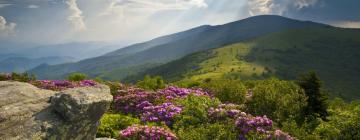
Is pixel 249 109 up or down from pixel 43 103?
down

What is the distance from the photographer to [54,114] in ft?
41.3

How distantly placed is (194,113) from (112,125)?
5.08 m

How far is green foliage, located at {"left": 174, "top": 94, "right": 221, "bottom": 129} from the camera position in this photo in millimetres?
19172

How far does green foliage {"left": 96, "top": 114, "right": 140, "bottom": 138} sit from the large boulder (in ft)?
15.5

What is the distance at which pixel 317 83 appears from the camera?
28.6 meters

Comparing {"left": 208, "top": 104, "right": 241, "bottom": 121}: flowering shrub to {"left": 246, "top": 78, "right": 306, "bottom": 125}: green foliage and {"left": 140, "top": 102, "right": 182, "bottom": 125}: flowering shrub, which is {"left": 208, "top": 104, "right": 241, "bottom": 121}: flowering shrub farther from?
{"left": 246, "top": 78, "right": 306, "bottom": 125}: green foliage

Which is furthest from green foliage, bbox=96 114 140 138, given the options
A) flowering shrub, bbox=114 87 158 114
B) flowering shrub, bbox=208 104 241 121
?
flowering shrub, bbox=208 104 241 121

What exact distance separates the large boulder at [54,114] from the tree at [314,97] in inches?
767

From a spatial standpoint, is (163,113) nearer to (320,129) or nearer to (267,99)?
(267,99)

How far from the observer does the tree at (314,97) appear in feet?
89.0

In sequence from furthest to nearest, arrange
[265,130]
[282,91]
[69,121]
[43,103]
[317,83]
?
[317,83] < [282,91] < [265,130] < [43,103] < [69,121]

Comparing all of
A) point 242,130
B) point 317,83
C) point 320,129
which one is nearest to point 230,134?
point 242,130

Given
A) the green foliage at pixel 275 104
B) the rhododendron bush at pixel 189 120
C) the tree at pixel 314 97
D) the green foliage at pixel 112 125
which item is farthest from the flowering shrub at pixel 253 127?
the tree at pixel 314 97

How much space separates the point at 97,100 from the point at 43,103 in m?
2.41
